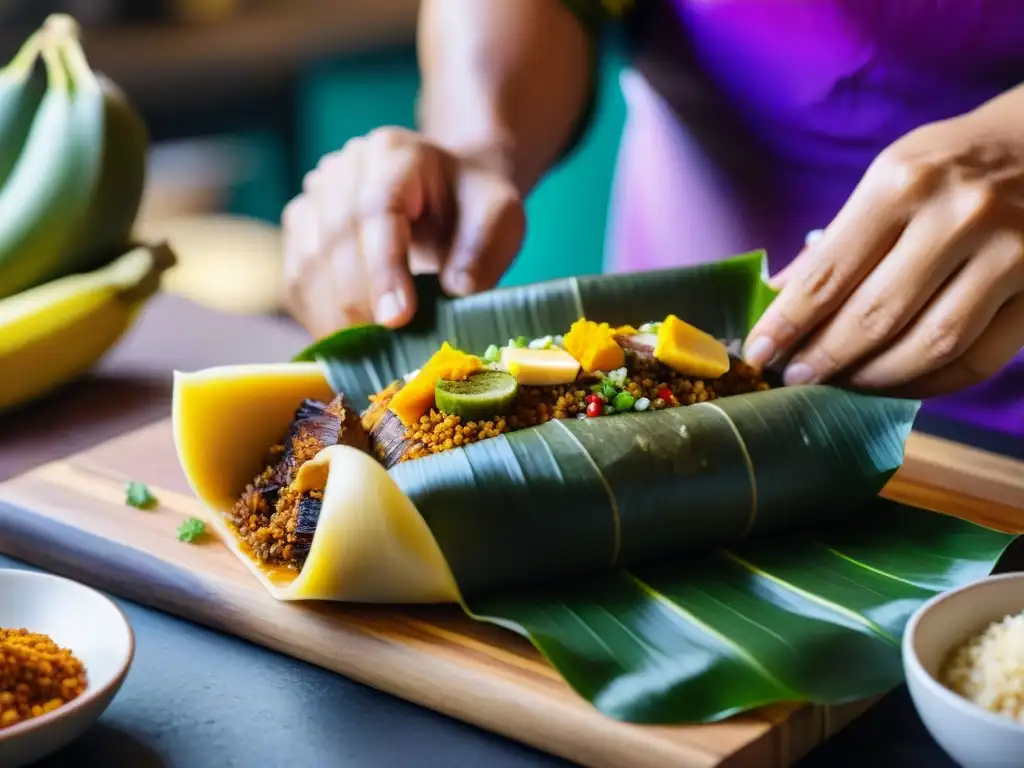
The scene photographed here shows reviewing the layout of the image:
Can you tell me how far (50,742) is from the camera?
39.1 inches

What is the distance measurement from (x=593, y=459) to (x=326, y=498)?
0.31 metres

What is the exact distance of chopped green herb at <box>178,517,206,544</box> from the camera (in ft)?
4.63

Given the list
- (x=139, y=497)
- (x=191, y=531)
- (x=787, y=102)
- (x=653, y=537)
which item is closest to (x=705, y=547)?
(x=653, y=537)

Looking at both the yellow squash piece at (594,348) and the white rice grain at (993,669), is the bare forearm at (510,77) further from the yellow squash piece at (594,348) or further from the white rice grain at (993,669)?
the white rice grain at (993,669)

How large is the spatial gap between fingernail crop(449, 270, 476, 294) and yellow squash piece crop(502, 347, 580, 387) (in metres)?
0.35

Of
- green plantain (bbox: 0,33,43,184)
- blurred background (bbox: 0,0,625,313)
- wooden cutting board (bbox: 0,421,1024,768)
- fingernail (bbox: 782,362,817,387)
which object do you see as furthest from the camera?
blurred background (bbox: 0,0,625,313)

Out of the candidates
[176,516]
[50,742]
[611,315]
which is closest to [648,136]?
[611,315]

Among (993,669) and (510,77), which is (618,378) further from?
(510,77)

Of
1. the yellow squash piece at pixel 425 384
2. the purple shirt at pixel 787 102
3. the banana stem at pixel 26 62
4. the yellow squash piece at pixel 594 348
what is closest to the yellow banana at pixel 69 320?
the banana stem at pixel 26 62

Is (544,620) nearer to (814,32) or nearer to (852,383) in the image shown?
(852,383)

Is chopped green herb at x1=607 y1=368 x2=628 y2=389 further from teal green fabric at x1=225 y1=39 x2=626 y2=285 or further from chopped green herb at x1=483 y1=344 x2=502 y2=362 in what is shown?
teal green fabric at x1=225 y1=39 x2=626 y2=285

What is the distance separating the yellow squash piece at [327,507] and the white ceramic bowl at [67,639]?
19cm

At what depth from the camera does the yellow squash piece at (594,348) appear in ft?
4.89

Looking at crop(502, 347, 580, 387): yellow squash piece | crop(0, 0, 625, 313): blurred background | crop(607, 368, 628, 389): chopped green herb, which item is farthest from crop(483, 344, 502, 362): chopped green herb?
crop(0, 0, 625, 313): blurred background
